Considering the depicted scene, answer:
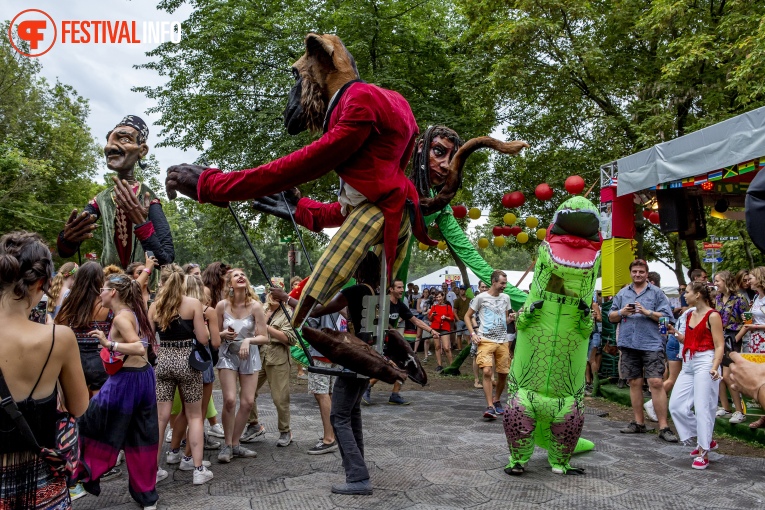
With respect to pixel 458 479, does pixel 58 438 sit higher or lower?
higher

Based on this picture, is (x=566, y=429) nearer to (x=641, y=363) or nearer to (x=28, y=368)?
(x=641, y=363)

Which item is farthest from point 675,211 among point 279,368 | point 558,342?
point 279,368

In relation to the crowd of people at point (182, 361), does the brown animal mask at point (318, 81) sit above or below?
above

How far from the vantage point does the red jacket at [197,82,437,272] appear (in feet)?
9.15

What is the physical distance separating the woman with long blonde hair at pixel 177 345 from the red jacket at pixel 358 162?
219 centimetres

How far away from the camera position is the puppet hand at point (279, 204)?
3.70m

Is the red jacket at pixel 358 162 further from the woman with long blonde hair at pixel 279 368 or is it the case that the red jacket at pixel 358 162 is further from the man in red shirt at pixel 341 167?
the woman with long blonde hair at pixel 279 368

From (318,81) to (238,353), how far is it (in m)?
3.01

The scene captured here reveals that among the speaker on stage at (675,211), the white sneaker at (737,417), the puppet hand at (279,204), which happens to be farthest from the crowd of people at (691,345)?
the puppet hand at (279,204)

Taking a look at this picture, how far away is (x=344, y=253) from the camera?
3072 millimetres

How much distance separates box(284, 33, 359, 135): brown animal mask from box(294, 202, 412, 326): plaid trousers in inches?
21.7

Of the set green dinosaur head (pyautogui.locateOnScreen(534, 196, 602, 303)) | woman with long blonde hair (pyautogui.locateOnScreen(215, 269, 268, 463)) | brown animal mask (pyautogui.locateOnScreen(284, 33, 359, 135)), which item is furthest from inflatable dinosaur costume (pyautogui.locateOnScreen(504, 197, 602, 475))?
brown animal mask (pyautogui.locateOnScreen(284, 33, 359, 135))

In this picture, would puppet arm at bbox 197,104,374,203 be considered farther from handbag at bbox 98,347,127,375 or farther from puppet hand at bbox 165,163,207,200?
handbag at bbox 98,347,127,375

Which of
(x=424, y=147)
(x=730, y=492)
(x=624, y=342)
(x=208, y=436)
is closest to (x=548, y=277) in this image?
(x=424, y=147)
